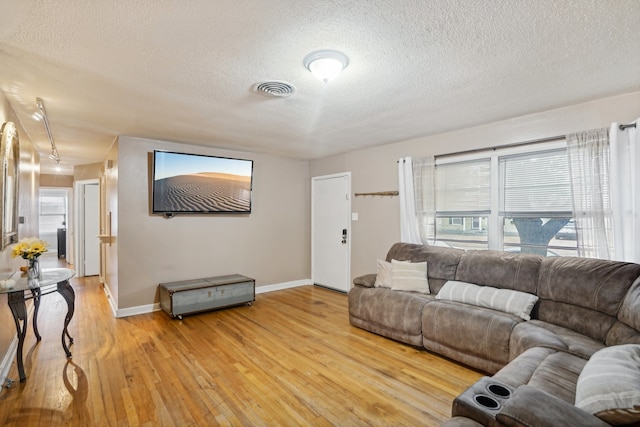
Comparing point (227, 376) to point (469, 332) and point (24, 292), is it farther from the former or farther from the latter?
point (469, 332)

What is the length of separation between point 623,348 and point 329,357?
2.09 m

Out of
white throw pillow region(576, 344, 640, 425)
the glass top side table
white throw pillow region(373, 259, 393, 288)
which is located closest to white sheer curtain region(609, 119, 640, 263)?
white throw pillow region(576, 344, 640, 425)

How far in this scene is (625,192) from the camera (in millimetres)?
2609

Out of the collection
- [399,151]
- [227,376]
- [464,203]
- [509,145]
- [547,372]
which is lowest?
[227,376]

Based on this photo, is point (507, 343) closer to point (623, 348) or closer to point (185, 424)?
point (623, 348)

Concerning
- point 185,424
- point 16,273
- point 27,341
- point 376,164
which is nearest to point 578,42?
point 376,164

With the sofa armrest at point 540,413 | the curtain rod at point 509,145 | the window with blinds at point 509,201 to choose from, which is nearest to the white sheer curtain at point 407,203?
the window with blinds at point 509,201

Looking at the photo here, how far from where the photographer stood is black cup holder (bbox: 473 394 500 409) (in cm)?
142

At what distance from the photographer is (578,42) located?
1.85m

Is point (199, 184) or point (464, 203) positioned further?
point (199, 184)

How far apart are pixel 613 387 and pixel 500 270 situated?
73.0 inches

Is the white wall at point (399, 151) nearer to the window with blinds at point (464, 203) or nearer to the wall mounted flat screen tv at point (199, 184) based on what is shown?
the window with blinds at point (464, 203)

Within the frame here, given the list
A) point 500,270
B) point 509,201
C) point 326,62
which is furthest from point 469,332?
point 326,62

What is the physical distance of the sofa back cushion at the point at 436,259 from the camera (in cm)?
344
